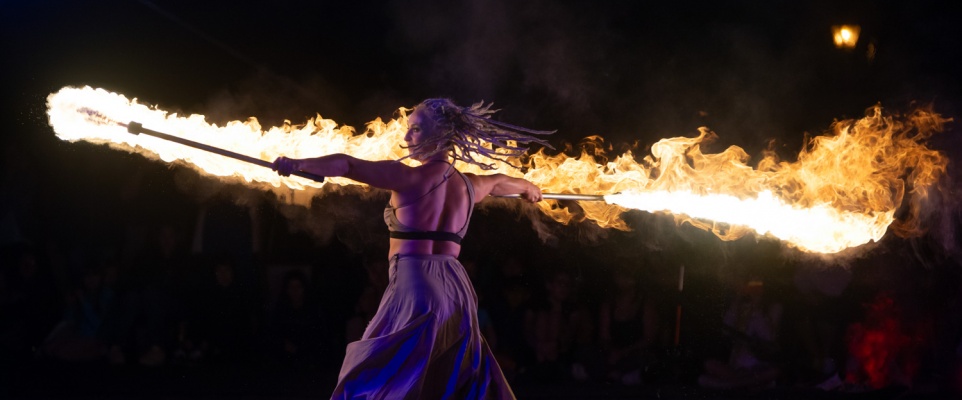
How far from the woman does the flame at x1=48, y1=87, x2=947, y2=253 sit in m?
1.59

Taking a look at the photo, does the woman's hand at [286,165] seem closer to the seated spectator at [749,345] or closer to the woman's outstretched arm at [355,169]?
the woman's outstretched arm at [355,169]

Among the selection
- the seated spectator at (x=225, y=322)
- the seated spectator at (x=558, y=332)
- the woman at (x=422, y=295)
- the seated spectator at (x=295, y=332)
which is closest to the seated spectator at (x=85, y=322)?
the seated spectator at (x=225, y=322)

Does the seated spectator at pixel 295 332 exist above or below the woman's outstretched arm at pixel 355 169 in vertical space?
below

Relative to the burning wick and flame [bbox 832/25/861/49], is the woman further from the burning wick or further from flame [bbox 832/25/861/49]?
flame [bbox 832/25/861/49]

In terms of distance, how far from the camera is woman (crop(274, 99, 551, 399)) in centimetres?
362

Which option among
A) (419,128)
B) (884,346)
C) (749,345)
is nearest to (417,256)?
(419,128)

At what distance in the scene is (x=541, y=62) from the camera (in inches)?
316

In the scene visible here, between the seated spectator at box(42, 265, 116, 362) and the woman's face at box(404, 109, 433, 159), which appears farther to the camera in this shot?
the seated spectator at box(42, 265, 116, 362)

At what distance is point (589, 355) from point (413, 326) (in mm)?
3854

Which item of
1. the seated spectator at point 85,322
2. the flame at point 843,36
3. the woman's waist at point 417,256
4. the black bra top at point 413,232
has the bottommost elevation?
the seated spectator at point 85,322

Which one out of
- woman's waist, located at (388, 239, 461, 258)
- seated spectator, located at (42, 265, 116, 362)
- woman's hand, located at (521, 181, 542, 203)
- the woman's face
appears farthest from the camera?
seated spectator, located at (42, 265, 116, 362)

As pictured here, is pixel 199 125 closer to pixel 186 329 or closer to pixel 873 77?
pixel 186 329

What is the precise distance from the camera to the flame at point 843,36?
29.3ft

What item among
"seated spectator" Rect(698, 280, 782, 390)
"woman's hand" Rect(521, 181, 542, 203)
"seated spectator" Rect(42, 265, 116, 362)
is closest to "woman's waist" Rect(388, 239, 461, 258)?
"woman's hand" Rect(521, 181, 542, 203)
